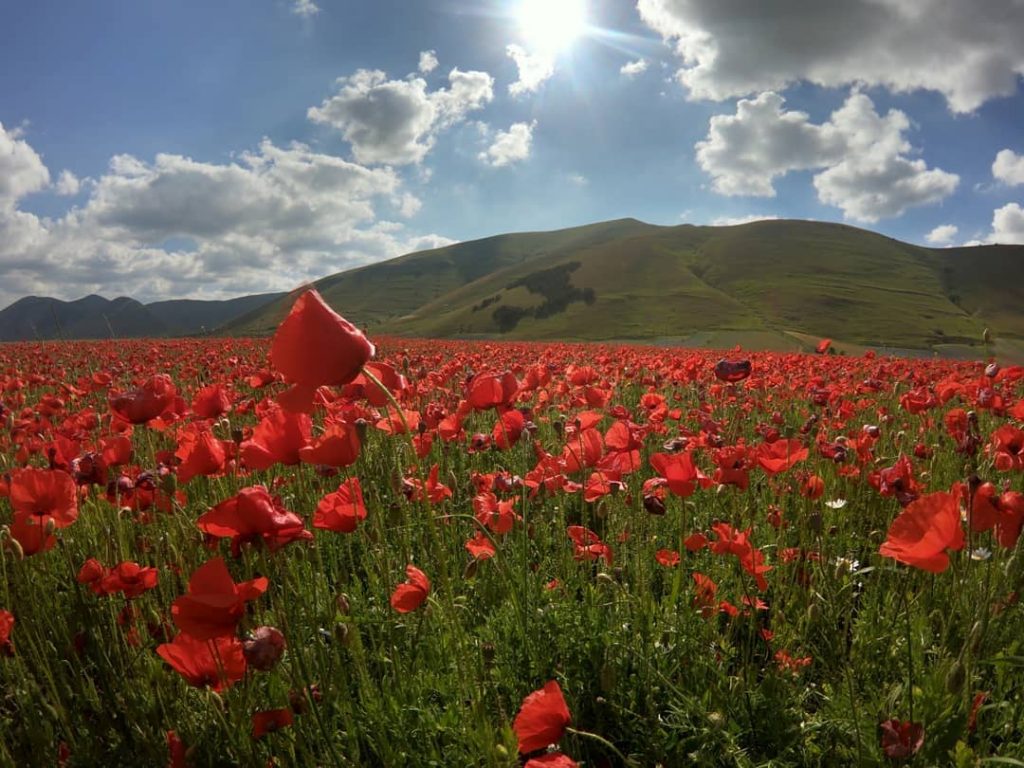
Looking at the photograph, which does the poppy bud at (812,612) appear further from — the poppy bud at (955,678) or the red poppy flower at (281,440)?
the red poppy flower at (281,440)

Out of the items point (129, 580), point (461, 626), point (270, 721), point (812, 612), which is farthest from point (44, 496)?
point (812, 612)

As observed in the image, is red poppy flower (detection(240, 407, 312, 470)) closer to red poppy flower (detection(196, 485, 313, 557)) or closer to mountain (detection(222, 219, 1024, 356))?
red poppy flower (detection(196, 485, 313, 557))

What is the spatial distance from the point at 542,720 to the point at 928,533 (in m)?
1.04

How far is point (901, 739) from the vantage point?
145 cm

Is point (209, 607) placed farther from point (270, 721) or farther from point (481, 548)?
point (481, 548)

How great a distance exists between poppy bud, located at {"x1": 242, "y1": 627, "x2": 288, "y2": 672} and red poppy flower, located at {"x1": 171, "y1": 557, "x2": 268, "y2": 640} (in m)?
0.06

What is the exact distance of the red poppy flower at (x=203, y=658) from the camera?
61.5 inches

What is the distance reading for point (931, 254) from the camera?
130 meters

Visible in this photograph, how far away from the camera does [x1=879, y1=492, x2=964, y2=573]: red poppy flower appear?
1367 millimetres

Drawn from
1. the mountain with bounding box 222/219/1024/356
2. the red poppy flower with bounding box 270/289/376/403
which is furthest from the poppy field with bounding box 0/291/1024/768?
the mountain with bounding box 222/219/1024/356

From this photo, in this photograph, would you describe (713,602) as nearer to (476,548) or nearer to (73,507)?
(476,548)

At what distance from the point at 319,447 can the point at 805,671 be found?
2219 millimetres

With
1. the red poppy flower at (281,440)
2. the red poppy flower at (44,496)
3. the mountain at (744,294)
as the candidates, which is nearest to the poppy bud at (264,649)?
the red poppy flower at (281,440)

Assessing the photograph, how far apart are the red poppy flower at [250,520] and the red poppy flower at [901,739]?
153cm
